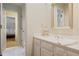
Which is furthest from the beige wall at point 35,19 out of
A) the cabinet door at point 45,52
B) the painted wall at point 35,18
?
the cabinet door at point 45,52

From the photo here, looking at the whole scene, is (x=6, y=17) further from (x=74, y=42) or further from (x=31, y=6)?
(x=74, y=42)

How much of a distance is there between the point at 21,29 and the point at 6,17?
0.22 metres

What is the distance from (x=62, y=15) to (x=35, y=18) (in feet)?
1.06

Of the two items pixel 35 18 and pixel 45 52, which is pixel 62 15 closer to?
pixel 35 18

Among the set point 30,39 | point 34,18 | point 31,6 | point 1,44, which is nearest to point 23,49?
point 30,39

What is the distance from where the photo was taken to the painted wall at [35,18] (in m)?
1.51

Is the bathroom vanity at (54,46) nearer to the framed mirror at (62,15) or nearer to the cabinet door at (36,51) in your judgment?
the cabinet door at (36,51)

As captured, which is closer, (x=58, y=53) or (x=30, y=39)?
(x=58, y=53)

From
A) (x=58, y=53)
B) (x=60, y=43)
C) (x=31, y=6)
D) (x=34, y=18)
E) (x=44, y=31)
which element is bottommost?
(x=58, y=53)

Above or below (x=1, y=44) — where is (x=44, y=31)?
above

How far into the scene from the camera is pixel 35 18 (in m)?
1.52

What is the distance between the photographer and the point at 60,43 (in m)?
1.42

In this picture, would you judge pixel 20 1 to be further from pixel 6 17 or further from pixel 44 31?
pixel 44 31

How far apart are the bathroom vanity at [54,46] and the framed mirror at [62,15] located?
0.17m
